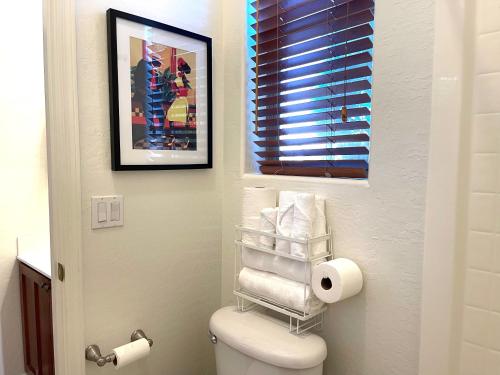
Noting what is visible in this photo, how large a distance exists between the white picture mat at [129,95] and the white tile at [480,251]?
0.97 meters

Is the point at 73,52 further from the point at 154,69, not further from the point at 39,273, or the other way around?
the point at 39,273

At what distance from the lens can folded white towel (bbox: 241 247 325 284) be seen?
113cm

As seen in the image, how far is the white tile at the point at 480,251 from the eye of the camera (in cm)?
91

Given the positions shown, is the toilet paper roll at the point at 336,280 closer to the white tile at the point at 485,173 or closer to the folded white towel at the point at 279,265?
the folded white towel at the point at 279,265

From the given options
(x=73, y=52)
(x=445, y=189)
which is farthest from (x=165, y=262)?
(x=445, y=189)

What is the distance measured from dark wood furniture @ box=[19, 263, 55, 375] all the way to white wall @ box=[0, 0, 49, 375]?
0.24 feet

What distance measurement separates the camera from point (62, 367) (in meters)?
1.18

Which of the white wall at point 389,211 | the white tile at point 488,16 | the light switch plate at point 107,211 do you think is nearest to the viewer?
the white tile at point 488,16

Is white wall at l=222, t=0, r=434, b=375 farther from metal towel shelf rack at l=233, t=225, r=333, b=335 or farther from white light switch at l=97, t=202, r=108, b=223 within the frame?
white light switch at l=97, t=202, r=108, b=223

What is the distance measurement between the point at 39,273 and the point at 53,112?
93 cm

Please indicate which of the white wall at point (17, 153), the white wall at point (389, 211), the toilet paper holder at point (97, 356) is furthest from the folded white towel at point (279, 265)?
the white wall at point (17, 153)

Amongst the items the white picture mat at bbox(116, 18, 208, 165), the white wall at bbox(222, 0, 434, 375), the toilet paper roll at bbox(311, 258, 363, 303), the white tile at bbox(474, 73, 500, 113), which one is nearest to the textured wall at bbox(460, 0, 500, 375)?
the white tile at bbox(474, 73, 500, 113)

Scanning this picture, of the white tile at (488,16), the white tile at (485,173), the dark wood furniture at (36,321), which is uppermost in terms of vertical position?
the white tile at (488,16)

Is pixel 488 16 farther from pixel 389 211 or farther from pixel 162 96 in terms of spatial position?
pixel 162 96
